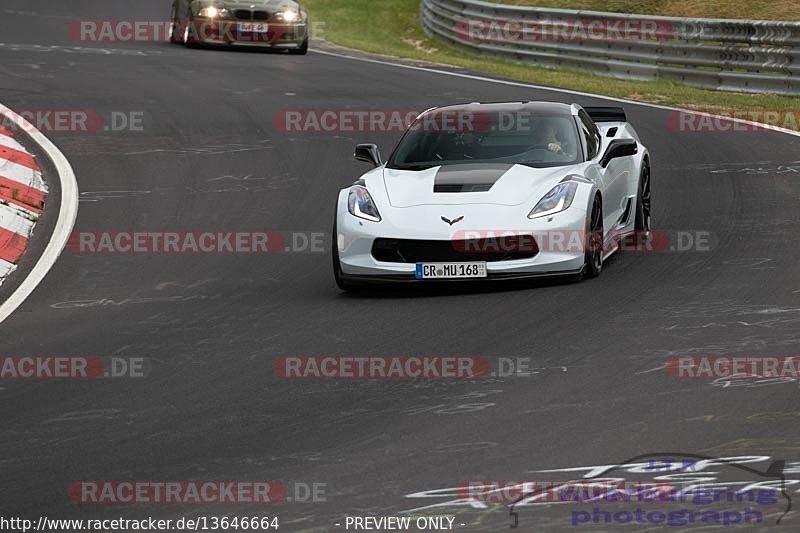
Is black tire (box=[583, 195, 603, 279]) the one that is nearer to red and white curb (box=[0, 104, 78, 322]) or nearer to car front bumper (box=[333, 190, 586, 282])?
car front bumper (box=[333, 190, 586, 282])

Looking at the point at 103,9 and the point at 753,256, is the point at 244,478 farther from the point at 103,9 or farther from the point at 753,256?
the point at 103,9

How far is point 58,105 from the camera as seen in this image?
19562mm

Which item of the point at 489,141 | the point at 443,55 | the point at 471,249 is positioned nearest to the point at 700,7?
the point at 443,55

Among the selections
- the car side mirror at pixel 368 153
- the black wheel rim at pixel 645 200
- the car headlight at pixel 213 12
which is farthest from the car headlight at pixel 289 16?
the car side mirror at pixel 368 153

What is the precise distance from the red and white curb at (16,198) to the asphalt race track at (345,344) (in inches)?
17.6

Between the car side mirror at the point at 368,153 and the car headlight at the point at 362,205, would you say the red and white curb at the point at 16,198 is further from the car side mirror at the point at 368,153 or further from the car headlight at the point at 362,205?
the car side mirror at the point at 368,153

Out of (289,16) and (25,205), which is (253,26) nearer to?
(289,16)

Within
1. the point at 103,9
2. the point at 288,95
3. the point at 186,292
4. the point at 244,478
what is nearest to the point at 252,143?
the point at 288,95

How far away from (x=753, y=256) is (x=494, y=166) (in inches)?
83.9

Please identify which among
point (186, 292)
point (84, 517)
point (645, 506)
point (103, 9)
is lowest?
point (103, 9)

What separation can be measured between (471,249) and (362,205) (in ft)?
3.33

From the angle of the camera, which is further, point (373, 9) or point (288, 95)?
point (373, 9)

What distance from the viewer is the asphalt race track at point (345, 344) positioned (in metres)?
6.48

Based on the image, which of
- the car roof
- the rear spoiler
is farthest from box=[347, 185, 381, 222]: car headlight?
the rear spoiler
